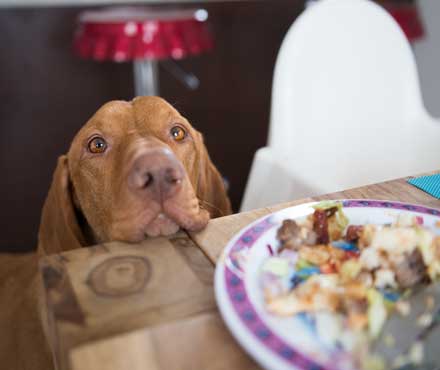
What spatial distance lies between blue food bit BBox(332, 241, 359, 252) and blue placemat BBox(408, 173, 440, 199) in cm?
29

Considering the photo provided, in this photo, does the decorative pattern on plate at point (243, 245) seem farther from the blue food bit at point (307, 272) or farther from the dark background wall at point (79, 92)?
the dark background wall at point (79, 92)

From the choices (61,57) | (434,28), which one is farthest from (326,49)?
(61,57)

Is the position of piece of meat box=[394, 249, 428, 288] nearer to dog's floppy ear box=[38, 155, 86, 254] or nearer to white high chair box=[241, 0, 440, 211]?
dog's floppy ear box=[38, 155, 86, 254]

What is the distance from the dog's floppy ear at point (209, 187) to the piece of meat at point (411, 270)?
0.80 metres

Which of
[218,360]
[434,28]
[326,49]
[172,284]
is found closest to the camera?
[218,360]

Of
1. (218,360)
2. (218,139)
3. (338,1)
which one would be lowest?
(218,139)

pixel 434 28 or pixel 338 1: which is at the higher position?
pixel 338 1

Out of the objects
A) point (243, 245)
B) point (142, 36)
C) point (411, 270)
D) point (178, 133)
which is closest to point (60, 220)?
point (178, 133)

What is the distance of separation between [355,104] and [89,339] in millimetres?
1642

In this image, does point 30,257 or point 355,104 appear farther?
point 355,104

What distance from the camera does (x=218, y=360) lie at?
572mm

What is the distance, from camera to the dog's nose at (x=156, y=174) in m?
0.95

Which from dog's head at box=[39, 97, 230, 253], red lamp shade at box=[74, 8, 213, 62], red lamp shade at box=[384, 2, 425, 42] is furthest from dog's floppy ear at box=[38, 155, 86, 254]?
red lamp shade at box=[384, 2, 425, 42]

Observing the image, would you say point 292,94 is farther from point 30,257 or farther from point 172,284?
point 172,284
